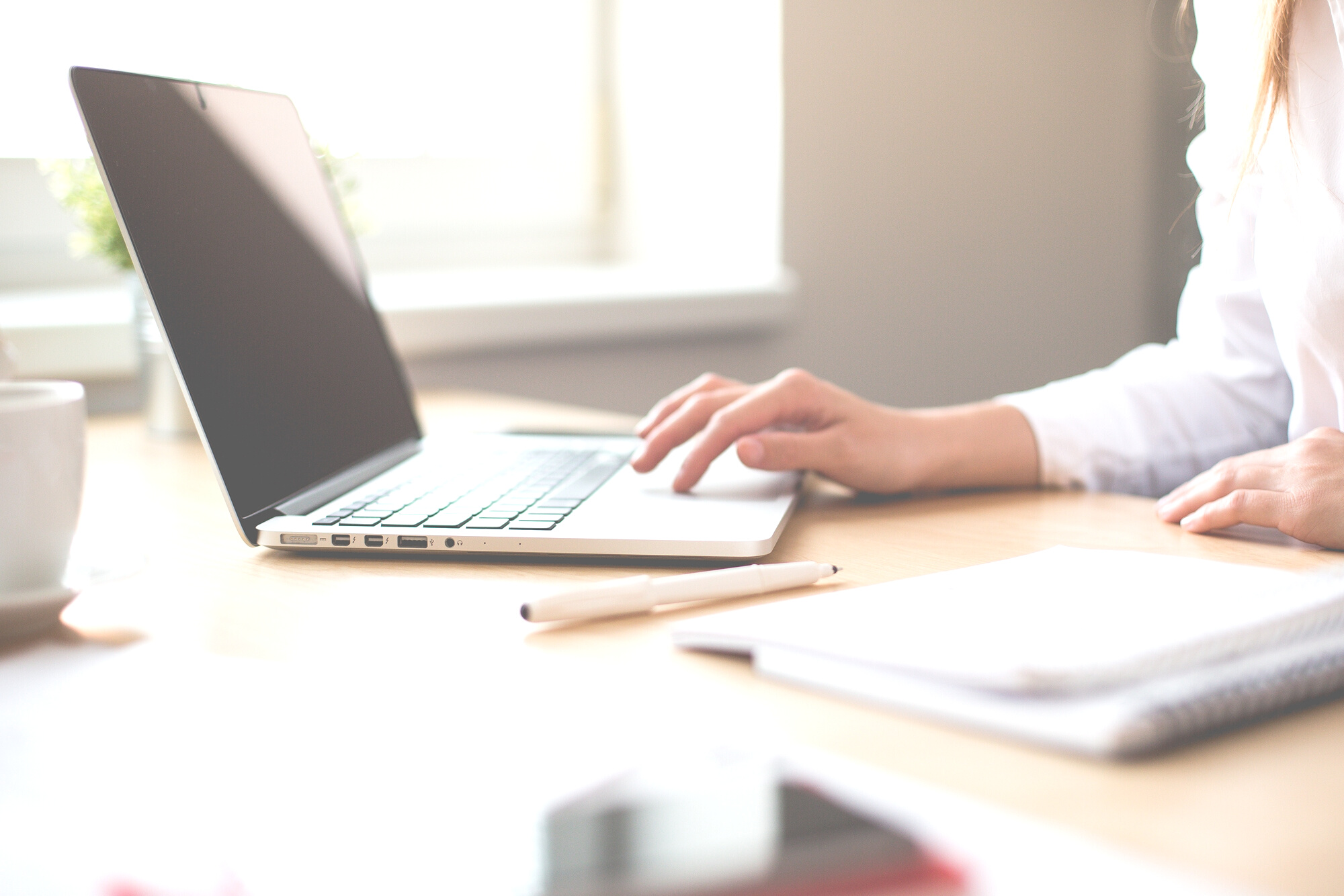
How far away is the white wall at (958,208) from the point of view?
5.46 feet

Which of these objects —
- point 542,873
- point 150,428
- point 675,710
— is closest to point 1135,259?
point 150,428

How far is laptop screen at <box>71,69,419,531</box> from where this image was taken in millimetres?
637

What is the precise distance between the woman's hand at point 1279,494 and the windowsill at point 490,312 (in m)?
0.91

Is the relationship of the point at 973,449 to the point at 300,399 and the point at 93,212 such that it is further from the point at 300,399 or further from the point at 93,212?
the point at 93,212

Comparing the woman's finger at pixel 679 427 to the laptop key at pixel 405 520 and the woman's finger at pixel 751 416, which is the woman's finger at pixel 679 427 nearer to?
the woman's finger at pixel 751 416

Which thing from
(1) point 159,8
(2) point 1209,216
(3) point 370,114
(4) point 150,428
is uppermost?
(1) point 159,8

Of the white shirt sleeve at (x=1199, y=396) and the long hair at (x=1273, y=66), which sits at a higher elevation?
the long hair at (x=1273, y=66)

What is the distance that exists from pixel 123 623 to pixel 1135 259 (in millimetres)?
1823

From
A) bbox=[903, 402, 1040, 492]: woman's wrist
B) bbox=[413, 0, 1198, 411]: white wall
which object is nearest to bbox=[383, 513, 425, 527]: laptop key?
bbox=[903, 402, 1040, 492]: woman's wrist

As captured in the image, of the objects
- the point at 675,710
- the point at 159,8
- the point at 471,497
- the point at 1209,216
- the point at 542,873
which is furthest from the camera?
the point at 159,8

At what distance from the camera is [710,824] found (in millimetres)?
294

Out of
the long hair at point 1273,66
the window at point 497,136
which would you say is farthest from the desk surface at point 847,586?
the window at point 497,136

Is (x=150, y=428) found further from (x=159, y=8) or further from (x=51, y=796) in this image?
(x=51, y=796)

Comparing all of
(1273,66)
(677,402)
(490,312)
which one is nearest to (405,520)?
(677,402)
